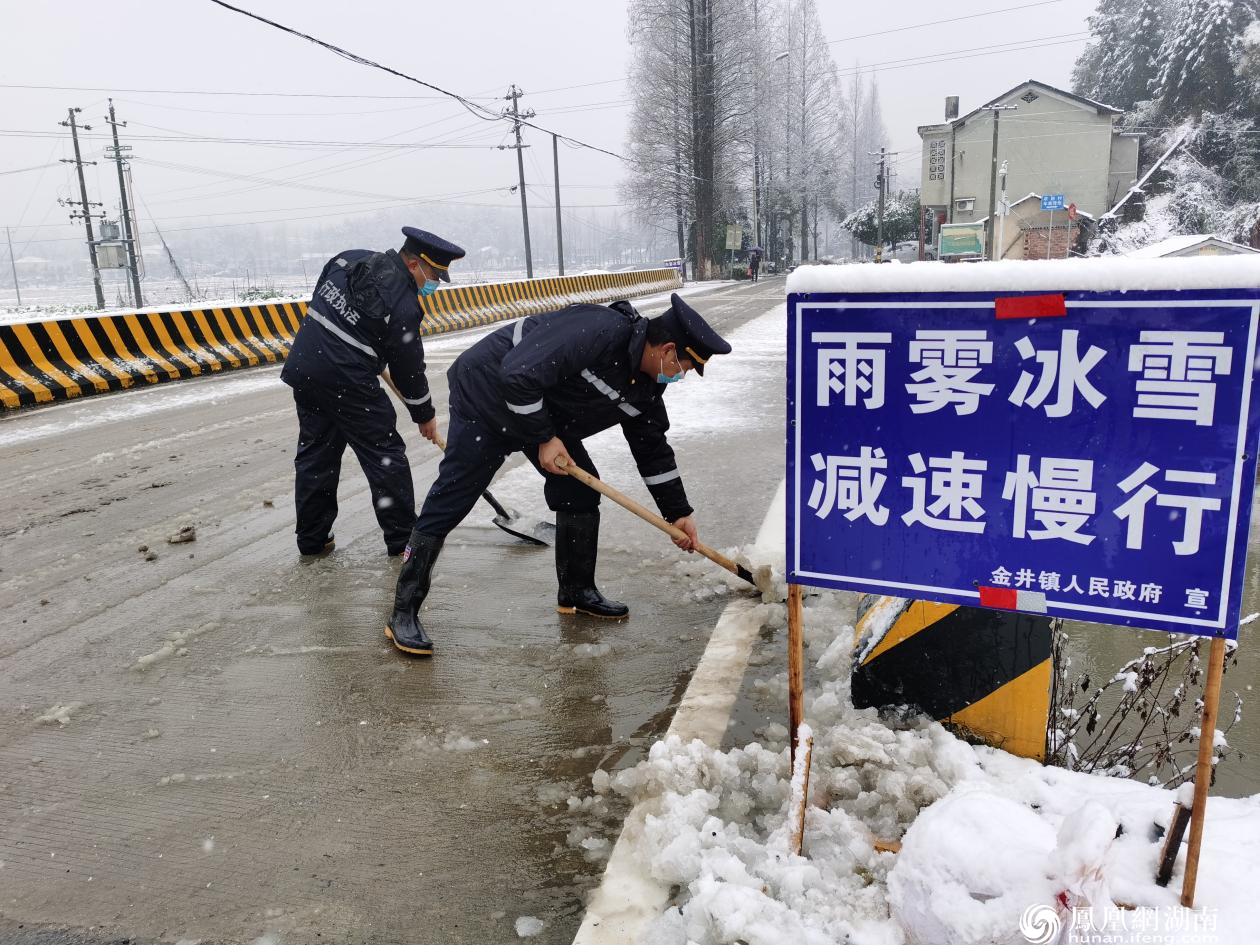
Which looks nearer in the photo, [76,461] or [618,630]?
[618,630]

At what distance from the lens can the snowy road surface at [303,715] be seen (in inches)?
83.8

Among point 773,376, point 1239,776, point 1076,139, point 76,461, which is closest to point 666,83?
point 1076,139

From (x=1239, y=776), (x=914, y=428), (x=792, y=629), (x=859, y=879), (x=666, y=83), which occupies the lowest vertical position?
(x=1239, y=776)

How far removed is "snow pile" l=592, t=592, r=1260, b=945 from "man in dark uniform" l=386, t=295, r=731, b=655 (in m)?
1.21

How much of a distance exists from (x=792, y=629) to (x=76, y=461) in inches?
254

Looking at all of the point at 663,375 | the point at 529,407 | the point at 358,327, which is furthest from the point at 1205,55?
the point at 529,407

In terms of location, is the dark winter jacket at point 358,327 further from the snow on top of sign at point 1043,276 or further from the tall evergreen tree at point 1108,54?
the tall evergreen tree at point 1108,54

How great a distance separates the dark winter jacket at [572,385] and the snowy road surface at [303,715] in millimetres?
826

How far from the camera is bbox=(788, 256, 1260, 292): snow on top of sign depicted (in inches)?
64.5

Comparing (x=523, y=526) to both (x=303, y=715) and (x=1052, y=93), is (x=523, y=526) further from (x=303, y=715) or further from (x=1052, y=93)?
(x=1052, y=93)

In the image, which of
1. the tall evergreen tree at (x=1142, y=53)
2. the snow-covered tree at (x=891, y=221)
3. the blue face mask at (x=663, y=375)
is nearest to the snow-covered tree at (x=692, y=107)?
the snow-covered tree at (x=891, y=221)

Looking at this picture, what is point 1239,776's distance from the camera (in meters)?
2.64

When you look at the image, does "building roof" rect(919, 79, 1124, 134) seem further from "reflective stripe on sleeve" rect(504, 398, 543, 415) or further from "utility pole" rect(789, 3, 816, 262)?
"reflective stripe on sleeve" rect(504, 398, 543, 415)

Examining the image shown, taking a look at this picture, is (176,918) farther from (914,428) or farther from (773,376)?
(773,376)
